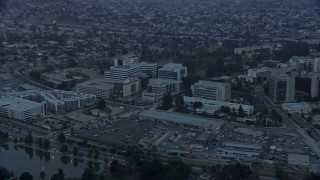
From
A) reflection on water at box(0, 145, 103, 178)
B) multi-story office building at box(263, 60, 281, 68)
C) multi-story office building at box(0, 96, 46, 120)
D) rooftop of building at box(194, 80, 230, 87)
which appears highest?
multi-story office building at box(263, 60, 281, 68)

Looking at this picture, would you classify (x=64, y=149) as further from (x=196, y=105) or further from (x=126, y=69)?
(x=126, y=69)

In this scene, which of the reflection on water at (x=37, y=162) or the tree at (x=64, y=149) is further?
the tree at (x=64, y=149)

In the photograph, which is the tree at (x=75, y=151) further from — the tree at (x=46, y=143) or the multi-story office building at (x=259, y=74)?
the multi-story office building at (x=259, y=74)

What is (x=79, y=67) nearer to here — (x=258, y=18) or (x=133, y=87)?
(x=133, y=87)

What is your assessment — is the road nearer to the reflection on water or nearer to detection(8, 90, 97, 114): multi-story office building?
the reflection on water

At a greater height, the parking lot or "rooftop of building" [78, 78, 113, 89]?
"rooftop of building" [78, 78, 113, 89]

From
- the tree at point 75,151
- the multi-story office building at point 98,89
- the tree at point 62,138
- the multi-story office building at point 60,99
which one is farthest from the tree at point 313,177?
the multi-story office building at point 98,89

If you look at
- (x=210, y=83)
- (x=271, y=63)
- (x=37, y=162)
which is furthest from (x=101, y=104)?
(x=271, y=63)

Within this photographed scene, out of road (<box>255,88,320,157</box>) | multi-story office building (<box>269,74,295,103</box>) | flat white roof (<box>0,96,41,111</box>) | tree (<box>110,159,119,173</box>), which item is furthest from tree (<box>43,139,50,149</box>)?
multi-story office building (<box>269,74,295,103</box>)

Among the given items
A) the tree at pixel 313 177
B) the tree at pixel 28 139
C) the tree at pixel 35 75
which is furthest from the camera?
the tree at pixel 35 75
